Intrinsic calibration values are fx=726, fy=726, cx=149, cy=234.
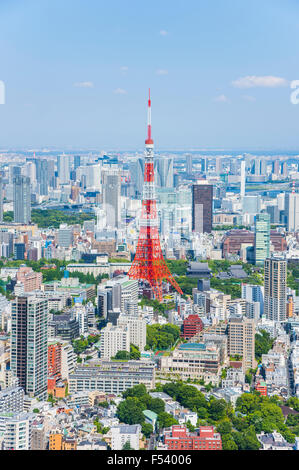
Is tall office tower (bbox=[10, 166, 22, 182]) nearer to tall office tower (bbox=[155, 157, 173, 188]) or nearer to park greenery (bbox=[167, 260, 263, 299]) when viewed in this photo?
tall office tower (bbox=[155, 157, 173, 188])

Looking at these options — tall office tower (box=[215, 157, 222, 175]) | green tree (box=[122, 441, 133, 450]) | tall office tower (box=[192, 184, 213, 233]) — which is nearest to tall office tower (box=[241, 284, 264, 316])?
tall office tower (box=[215, 157, 222, 175])

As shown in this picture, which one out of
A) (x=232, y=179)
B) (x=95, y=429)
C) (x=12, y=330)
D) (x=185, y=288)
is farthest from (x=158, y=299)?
(x=232, y=179)

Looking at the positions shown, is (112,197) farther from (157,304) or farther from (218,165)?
(157,304)

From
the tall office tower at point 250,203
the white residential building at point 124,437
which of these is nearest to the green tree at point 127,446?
the white residential building at point 124,437

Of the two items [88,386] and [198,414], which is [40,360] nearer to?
→ [88,386]

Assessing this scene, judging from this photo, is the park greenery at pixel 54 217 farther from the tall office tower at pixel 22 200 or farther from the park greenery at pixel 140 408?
the park greenery at pixel 140 408
